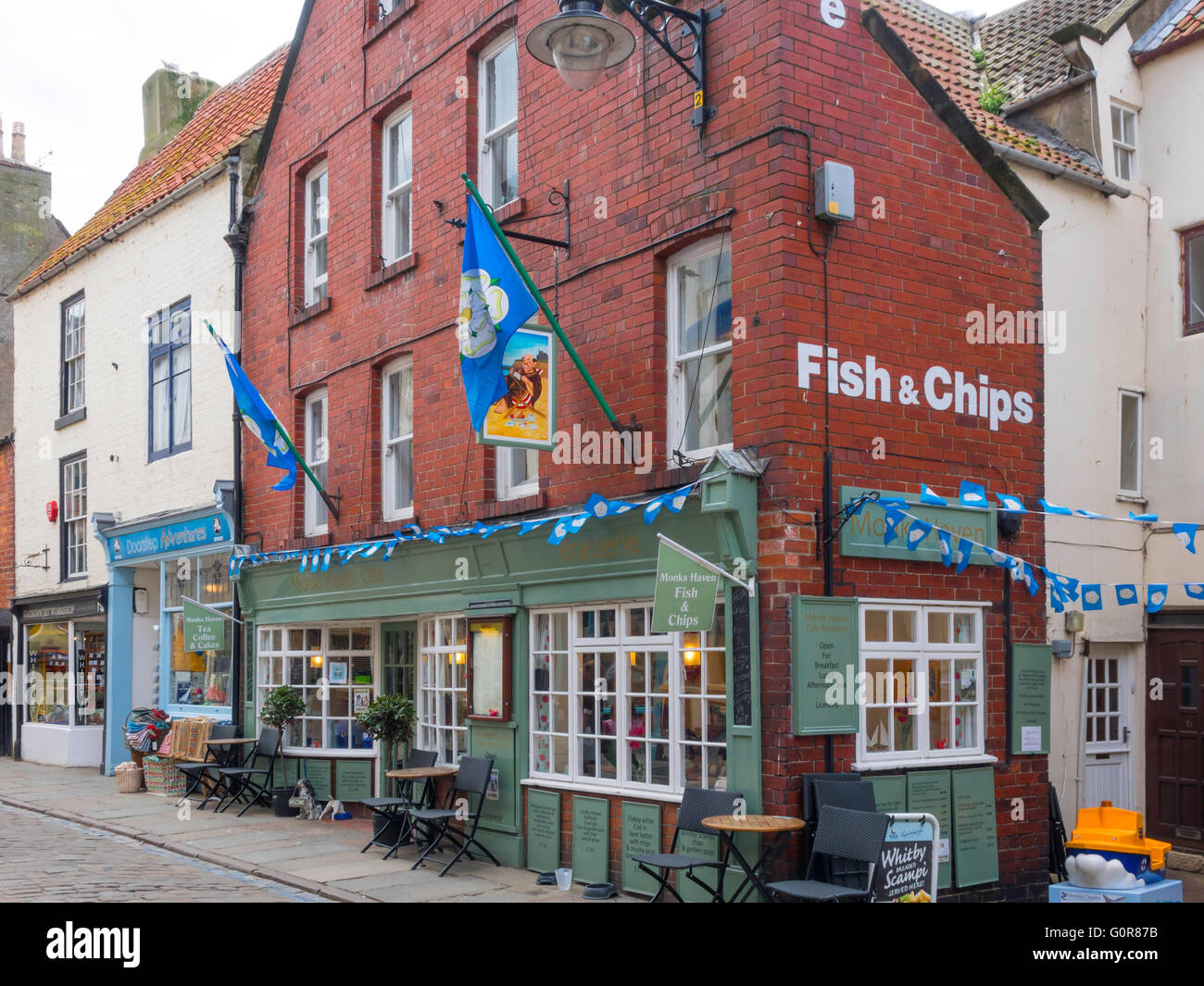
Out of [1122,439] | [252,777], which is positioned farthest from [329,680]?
[1122,439]

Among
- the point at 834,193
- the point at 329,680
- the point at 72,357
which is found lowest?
the point at 329,680

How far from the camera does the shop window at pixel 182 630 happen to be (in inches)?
709

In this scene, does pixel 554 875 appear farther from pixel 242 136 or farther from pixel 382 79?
pixel 242 136

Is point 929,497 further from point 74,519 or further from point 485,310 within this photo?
point 74,519

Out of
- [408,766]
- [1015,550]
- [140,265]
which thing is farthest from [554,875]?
[140,265]

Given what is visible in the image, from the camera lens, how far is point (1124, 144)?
13.8 metres

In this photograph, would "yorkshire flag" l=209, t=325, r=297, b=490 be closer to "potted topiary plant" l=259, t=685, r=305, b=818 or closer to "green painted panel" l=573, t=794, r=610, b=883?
"potted topiary plant" l=259, t=685, r=305, b=818

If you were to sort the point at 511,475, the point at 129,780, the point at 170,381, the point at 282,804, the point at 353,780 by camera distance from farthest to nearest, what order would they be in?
the point at 170,381
the point at 129,780
the point at 282,804
the point at 353,780
the point at 511,475

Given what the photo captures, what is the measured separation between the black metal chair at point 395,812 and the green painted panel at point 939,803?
4.83m

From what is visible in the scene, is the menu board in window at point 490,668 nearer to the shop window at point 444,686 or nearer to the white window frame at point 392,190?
the shop window at point 444,686

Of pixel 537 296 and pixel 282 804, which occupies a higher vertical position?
pixel 537 296

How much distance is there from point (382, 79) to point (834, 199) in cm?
719

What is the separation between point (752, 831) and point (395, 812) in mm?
5111

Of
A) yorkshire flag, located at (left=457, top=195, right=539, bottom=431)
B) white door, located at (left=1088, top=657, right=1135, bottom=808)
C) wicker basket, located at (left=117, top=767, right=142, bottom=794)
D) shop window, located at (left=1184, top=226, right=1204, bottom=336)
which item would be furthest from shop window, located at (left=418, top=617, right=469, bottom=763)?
shop window, located at (left=1184, top=226, right=1204, bottom=336)
